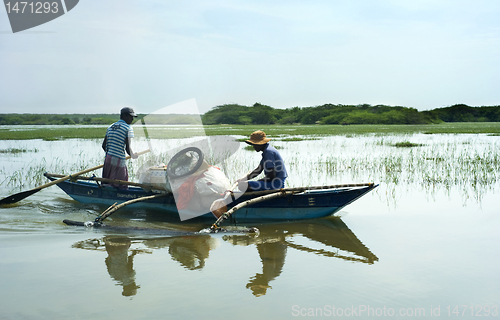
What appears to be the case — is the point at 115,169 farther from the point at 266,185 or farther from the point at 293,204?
the point at 293,204

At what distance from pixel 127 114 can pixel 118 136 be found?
1.42 ft

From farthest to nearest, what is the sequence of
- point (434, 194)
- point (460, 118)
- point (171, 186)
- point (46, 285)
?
1. point (460, 118)
2. point (434, 194)
3. point (171, 186)
4. point (46, 285)

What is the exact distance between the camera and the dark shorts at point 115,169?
712 cm

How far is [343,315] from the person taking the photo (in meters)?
3.23

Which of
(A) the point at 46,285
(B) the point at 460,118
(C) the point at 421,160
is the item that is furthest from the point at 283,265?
(B) the point at 460,118

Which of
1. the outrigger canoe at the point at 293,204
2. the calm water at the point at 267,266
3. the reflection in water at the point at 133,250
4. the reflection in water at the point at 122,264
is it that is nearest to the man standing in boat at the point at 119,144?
the outrigger canoe at the point at 293,204

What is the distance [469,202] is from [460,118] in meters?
91.1

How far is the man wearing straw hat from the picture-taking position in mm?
5785

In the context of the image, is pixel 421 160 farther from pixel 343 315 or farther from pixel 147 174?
pixel 343 315

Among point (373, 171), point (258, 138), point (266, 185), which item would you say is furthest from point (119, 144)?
point (373, 171)

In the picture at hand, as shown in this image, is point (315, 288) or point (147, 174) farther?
point (147, 174)

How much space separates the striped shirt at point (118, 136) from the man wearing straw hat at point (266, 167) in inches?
95.0

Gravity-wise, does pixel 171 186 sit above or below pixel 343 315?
above

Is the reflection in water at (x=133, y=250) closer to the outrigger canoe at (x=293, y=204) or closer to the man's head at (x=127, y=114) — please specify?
the outrigger canoe at (x=293, y=204)
